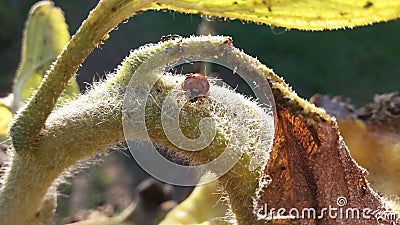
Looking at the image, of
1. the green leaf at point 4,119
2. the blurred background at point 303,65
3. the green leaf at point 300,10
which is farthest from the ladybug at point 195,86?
the blurred background at point 303,65

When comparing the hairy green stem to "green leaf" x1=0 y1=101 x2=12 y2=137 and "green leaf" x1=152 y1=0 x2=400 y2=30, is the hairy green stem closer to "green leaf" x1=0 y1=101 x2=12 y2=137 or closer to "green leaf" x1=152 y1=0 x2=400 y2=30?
"green leaf" x1=152 y1=0 x2=400 y2=30

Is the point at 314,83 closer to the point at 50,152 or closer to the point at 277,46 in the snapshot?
the point at 277,46

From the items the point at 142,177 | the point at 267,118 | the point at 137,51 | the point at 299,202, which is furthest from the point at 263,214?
the point at 142,177

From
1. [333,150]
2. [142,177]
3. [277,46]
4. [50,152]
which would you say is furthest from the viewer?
[277,46]

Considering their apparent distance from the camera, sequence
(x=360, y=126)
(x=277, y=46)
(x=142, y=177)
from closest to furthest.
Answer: (x=360, y=126) < (x=142, y=177) < (x=277, y=46)

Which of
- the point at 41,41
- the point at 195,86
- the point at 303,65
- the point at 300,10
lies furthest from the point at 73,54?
the point at 303,65

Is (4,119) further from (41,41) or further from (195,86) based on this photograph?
(195,86)
